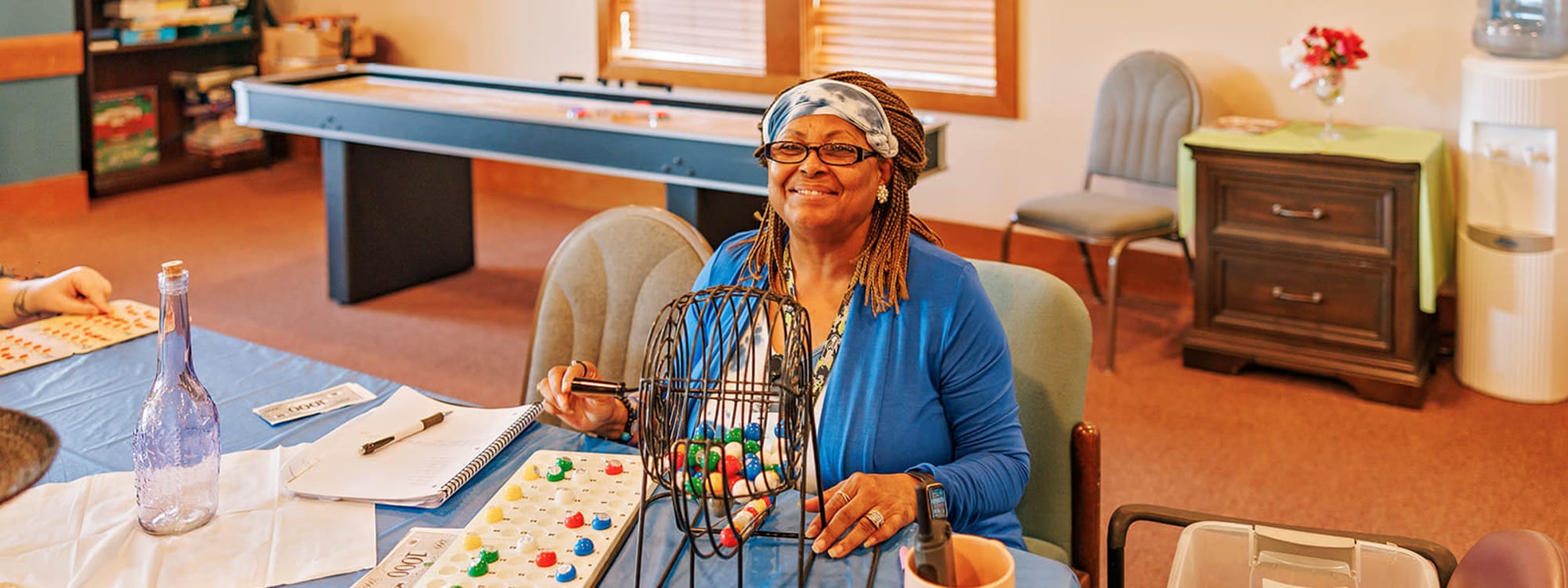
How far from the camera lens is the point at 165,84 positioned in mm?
6961

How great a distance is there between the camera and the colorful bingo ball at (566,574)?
4.77ft

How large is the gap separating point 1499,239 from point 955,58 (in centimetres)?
202

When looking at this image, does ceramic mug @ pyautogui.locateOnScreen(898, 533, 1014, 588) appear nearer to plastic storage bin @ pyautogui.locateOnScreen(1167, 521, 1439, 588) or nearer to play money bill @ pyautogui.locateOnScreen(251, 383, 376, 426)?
plastic storage bin @ pyautogui.locateOnScreen(1167, 521, 1439, 588)

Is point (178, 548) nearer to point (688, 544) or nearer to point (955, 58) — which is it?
point (688, 544)

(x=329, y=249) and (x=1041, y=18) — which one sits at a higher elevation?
(x=1041, y=18)

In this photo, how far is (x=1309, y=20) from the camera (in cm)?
428

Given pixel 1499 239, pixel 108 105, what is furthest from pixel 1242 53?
pixel 108 105

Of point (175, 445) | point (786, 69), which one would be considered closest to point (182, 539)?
point (175, 445)

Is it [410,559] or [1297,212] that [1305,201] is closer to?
[1297,212]

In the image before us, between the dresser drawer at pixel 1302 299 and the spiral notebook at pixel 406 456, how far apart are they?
2.64 metres

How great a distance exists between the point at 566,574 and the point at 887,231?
0.66 meters

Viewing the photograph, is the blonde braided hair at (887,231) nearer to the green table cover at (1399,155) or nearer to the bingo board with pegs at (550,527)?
the bingo board with pegs at (550,527)

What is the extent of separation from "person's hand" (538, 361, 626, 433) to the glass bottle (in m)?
0.41

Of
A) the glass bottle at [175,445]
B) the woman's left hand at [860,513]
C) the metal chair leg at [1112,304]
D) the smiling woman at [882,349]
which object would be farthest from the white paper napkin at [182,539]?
the metal chair leg at [1112,304]
